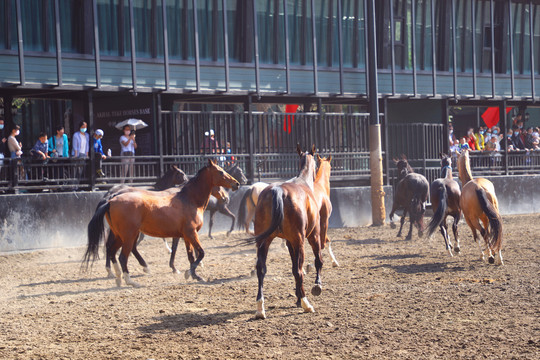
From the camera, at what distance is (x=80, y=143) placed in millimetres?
19500

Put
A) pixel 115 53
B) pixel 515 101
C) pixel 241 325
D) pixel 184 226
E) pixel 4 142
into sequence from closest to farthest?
pixel 241 325, pixel 184 226, pixel 4 142, pixel 115 53, pixel 515 101

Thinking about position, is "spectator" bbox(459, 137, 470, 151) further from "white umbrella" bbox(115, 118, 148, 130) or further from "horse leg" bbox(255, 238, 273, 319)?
"horse leg" bbox(255, 238, 273, 319)

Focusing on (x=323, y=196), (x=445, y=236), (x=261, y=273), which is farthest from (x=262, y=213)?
(x=445, y=236)

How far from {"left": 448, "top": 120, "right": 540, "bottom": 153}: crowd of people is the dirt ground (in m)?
12.8

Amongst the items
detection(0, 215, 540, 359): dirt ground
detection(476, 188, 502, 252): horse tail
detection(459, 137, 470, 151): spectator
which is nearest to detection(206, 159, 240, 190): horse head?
detection(0, 215, 540, 359): dirt ground

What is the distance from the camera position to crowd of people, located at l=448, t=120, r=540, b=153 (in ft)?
93.2

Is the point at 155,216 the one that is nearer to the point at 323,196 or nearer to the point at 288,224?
the point at 323,196

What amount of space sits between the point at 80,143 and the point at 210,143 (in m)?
3.91

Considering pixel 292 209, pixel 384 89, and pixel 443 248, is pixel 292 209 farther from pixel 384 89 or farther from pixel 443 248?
pixel 384 89

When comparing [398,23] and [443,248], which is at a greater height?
[398,23]

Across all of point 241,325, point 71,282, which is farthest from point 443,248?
point 241,325

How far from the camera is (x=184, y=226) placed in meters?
13.0

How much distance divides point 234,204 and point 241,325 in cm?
1297

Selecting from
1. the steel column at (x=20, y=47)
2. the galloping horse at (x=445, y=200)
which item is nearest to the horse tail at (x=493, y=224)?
the galloping horse at (x=445, y=200)
